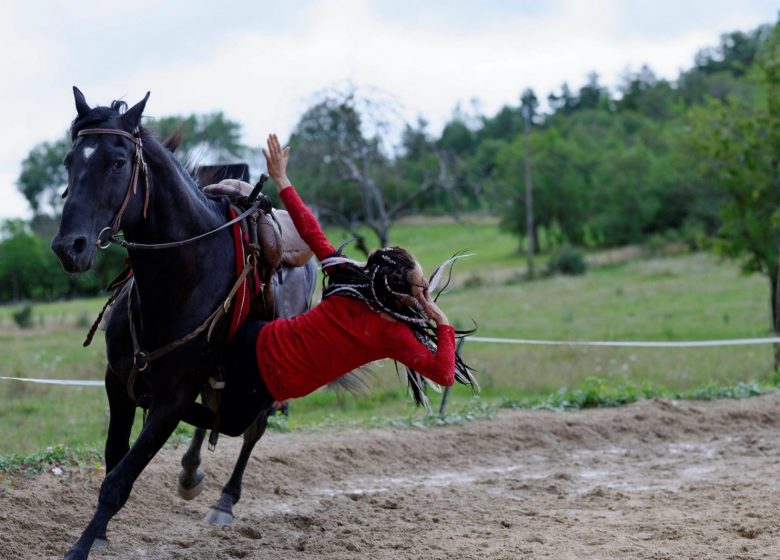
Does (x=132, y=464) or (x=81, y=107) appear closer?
(x=81, y=107)

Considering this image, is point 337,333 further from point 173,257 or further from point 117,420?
point 117,420

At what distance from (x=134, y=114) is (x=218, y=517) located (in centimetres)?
286

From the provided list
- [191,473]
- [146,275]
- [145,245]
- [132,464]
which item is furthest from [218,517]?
[145,245]

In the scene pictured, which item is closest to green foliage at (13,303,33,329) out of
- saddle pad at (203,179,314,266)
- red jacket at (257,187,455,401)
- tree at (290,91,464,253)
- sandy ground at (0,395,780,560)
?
tree at (290,91,464,253)

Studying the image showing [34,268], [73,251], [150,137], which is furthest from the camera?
[34,268]

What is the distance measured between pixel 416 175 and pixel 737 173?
7.10 meters

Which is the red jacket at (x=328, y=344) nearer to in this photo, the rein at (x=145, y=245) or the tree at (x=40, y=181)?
the rein at (x=145, y=245)

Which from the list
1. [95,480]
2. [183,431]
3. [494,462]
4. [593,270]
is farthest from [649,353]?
[593,270]

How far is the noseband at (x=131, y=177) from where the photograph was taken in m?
3.94

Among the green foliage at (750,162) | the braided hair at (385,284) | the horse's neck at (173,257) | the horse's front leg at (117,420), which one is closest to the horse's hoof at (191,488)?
the horse's front leg at (117,420)

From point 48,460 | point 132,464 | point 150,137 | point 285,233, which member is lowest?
point 48,460

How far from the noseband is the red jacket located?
0.77 m

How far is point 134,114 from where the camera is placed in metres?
4.16

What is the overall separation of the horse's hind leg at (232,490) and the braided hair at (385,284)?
141 cm
